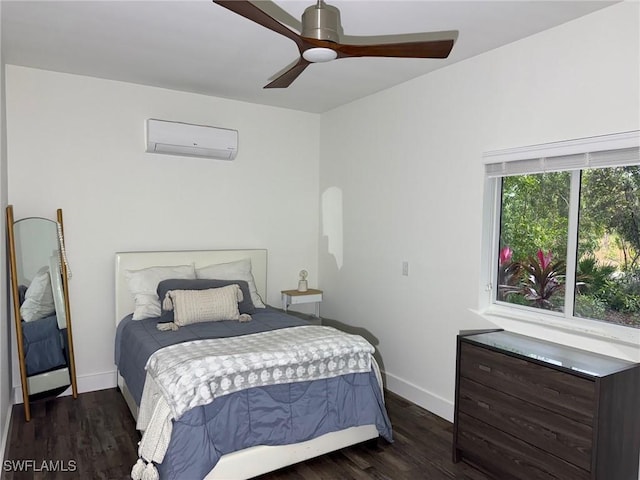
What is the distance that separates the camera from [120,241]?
385cm

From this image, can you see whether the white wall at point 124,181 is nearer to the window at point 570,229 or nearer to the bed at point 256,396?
the bed at point 256,396

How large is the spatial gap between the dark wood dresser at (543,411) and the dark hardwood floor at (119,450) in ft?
0.85

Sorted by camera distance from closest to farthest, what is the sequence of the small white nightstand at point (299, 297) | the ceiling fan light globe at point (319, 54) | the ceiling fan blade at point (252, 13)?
the ceiling fan blade at point (252, 13)
the ceiling fan light globe at point (319, 54)
the small white nightstand at point (299, 297)

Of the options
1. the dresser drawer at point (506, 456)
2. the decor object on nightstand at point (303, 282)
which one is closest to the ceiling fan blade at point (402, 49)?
the dresser drawer at point (506, 456)

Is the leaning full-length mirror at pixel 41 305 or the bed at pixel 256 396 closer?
the bed at pixel 256 396

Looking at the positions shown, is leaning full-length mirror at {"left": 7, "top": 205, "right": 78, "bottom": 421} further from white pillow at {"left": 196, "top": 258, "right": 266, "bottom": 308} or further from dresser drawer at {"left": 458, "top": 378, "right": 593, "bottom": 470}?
dresser drawer at {"left": 458, "top": 378, "right": 593, "bottom": 470}

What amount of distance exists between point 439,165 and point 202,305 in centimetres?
209

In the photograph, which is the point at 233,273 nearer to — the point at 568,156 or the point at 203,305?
the point at 203,305

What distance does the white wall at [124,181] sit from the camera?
3.52 metres

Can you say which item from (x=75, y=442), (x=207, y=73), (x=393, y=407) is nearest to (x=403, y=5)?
(x=207, y=73)

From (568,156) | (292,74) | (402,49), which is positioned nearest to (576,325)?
(568,156)

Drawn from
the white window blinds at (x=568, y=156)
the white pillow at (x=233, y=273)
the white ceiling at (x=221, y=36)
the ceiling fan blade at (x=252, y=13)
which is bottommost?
the white pillow at (x=233, y=273)

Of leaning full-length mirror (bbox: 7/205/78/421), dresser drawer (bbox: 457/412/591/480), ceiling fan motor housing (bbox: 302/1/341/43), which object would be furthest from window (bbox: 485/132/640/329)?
leaning full-length mirror (bbox: 7/205/78/421)

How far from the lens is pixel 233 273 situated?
403 cm
